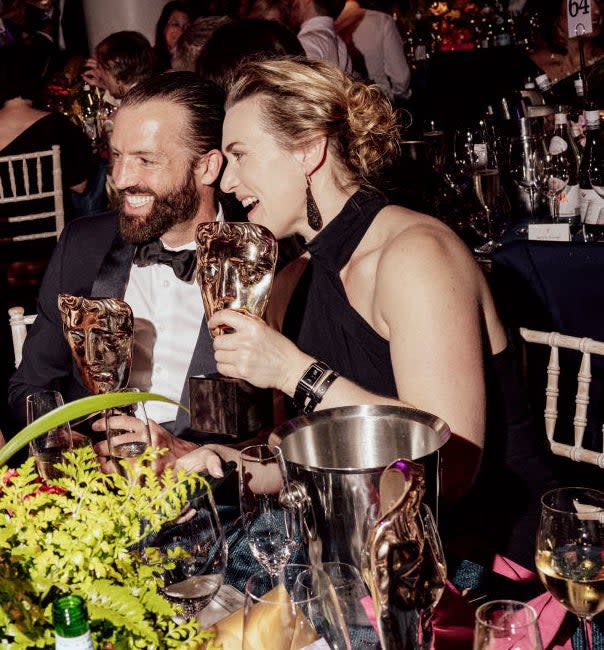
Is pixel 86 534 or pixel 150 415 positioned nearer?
pixel 86 534

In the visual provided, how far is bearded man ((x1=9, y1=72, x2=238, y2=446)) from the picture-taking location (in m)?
2.36

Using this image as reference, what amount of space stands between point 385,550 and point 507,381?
1076 millimetres

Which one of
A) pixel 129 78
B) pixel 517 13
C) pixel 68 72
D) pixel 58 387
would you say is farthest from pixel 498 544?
pixel 517 13

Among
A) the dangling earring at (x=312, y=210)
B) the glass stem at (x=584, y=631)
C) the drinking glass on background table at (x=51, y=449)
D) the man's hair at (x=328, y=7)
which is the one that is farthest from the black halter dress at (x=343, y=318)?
the man's hair at (x=328, y=7)

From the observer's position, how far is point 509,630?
81 cm

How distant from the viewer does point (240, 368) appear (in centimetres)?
165

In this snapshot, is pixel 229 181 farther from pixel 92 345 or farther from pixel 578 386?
pixel 578 386

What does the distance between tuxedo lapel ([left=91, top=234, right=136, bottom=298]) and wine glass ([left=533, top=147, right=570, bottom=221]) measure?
1418 millimetres

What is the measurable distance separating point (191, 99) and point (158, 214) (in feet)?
1.08

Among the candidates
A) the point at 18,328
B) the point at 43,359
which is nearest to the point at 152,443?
the point at 43,359

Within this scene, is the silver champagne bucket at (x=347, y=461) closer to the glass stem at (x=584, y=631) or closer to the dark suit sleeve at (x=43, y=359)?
the glass stem at (x=584, y=631)

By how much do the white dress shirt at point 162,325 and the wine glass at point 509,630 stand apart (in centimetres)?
155

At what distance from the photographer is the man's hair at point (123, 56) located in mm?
5191

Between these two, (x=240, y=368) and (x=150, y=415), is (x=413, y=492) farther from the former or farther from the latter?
(x=150, y=415)
